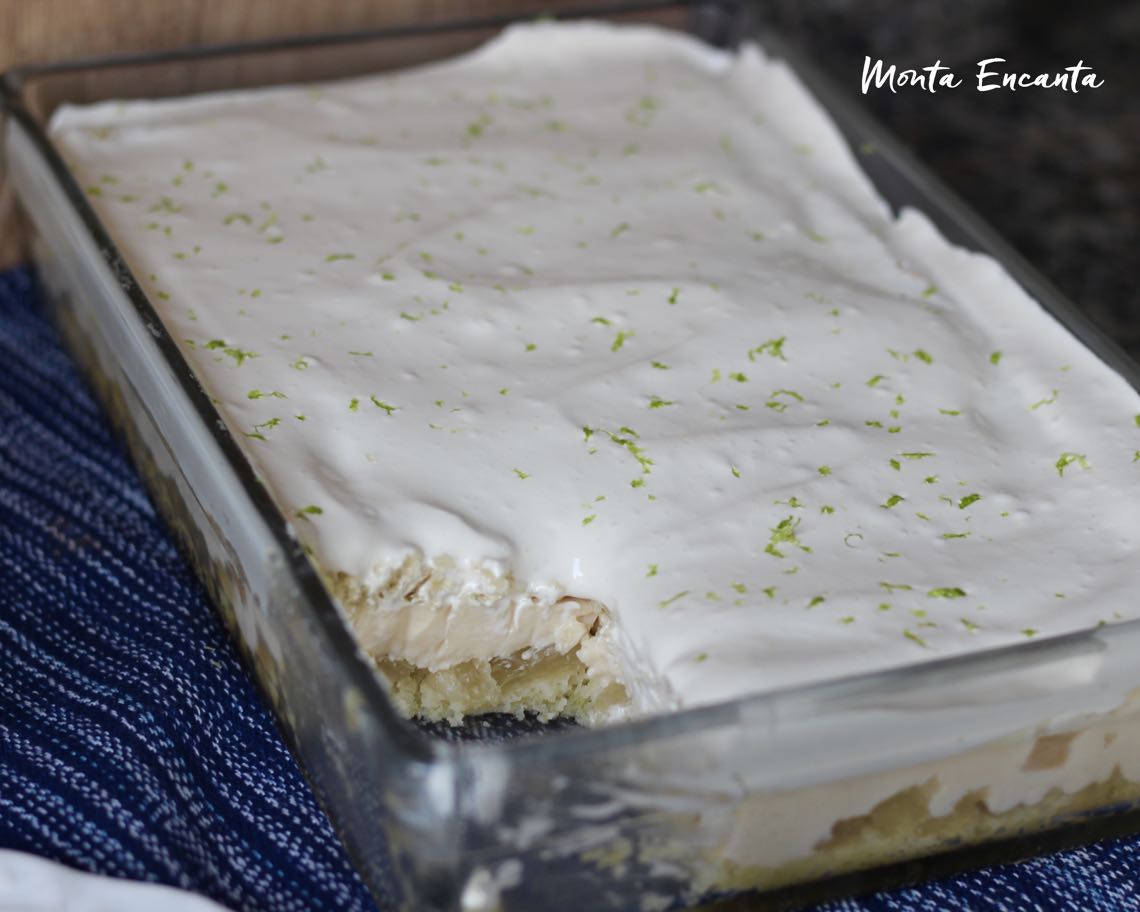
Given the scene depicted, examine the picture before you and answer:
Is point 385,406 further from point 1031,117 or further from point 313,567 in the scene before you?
point 1031,117

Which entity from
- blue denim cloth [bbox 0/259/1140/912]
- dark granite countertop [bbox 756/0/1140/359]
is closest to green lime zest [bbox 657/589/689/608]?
blue denim cloth [bbox 0/259/1140/912]


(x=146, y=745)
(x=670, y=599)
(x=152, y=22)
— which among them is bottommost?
(x=146, y=745)

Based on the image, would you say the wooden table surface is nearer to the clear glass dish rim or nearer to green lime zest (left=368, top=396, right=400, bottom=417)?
the clear glass dish rim

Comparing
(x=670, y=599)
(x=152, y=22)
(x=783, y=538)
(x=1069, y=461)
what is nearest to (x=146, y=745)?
(x=670, y=599)

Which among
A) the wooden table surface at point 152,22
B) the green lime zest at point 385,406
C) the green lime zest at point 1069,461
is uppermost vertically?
the wooden table surface at point 152,22

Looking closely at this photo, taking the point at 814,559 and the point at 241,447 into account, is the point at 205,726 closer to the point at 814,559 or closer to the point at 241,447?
the point at 241,447

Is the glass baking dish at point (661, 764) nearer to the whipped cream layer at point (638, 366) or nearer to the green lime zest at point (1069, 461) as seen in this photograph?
the whipped cream layer at point (638, 366)

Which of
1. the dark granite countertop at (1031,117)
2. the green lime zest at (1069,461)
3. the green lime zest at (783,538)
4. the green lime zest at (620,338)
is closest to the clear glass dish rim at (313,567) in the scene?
the green lime zest at (1069,461)
